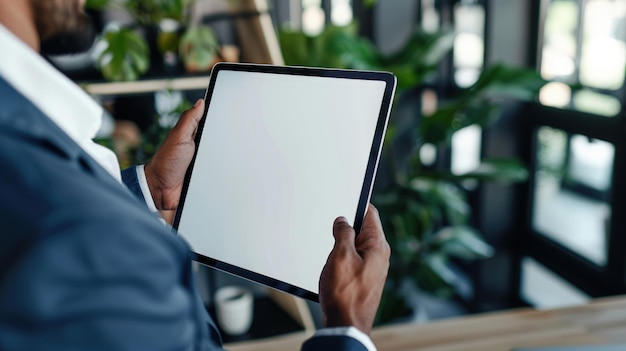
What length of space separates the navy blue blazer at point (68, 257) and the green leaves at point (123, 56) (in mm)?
1291

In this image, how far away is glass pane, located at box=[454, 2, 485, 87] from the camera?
8.64 ft

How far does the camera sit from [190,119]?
0.94 metres

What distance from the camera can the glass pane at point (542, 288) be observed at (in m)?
2.48

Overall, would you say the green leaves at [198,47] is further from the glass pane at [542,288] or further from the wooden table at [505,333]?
the glass pane at [542,288]

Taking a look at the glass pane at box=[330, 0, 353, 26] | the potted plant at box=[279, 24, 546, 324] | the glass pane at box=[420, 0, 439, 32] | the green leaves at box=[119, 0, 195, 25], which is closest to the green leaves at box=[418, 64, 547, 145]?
the potted plant at box=[279, 24, 546, 324]

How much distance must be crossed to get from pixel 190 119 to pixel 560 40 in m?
1.73

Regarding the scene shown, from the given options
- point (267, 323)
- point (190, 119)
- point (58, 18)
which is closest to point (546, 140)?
point (267, 323)

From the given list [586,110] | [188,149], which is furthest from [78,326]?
[586,110]

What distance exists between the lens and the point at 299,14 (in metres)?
3.65

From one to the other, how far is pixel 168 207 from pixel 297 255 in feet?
1.03

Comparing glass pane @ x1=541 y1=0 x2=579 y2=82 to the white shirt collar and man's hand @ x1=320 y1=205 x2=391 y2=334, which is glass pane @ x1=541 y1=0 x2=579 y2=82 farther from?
the white shirt collar

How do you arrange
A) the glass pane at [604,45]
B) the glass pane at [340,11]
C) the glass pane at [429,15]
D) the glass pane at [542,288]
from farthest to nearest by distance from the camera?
the glass pane at [340,11], the glass pane at [429,15], the glass pane at [542,288], the glass pane at [604,45]

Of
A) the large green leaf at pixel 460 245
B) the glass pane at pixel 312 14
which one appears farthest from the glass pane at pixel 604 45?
the glass pane at pixel 312 14

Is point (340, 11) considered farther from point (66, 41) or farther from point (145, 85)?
point (66, 41)
